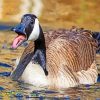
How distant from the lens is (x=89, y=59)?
49.4 feet

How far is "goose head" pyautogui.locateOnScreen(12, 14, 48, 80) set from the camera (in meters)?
12.9

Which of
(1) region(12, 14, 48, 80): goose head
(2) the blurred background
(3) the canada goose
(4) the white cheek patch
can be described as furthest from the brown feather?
(2) the blurred background

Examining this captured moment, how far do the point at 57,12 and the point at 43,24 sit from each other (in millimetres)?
2007

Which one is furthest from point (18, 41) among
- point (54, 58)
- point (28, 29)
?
point (54, 58)

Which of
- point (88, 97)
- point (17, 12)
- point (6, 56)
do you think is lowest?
point (88, 97)

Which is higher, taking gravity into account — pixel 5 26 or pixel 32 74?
pixel 5 26

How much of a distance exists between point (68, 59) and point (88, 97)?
4.26 feet

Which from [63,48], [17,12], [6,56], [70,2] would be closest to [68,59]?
[63,48]

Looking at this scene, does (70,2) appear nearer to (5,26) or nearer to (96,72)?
(5,26)

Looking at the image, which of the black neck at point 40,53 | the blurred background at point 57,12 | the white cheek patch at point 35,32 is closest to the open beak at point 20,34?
the white cheek patch at point 35,32

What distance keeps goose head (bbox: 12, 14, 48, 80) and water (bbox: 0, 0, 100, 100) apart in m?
0.42

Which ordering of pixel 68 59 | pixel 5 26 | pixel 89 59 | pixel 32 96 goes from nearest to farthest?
pixel 32 96, pixel 68 59, pixel 89 59, pixel 5 26

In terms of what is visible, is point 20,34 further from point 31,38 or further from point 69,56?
point 69,56

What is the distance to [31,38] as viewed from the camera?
13312mm
